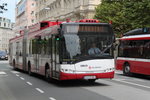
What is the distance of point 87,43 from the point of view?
572 inches

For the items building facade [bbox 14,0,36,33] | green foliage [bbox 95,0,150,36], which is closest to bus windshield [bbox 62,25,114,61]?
green foliage [bbox 95,0,150,36]

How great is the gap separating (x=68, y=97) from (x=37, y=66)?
7757 millimetres

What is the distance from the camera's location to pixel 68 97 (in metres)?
11.7

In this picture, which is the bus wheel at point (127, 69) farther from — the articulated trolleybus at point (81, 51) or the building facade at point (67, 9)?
the building facade at point (67, 9)

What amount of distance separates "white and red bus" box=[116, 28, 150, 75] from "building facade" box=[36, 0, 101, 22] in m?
33.0

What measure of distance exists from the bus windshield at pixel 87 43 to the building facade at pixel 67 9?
4029 cm

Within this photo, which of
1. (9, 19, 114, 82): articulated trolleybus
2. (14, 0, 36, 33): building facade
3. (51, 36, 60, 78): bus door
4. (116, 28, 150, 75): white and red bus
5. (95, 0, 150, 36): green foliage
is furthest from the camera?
(14, 0, 36, 33): building facade

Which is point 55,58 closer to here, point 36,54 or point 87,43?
point 87,43

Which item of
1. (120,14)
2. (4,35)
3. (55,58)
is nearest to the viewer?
(55,58)

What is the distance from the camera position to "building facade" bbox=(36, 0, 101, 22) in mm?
59500

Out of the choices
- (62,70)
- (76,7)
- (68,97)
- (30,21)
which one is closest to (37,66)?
(62,70)

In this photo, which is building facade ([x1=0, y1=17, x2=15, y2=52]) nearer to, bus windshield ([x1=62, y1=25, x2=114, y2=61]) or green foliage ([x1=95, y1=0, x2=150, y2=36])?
green foliage ([x1=95, y1=0, x2=150, y2=36])

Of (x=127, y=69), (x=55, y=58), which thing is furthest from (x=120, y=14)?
(x=55, y=58)

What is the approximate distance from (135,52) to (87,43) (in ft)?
23.6
